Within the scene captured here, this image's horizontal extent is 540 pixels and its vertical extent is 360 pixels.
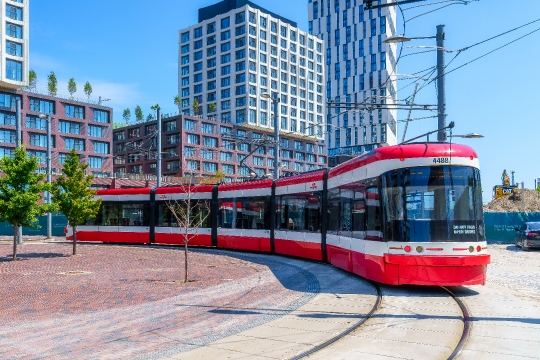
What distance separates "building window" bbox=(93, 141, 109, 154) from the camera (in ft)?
276

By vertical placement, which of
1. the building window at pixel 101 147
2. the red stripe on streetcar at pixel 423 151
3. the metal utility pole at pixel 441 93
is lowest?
the red stripe on streetcar at pixel 423 151

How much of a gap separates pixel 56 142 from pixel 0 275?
65827 mm

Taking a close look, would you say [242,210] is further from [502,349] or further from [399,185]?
[502,349]

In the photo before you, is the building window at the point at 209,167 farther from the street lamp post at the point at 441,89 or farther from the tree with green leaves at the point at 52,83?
the street lamp post at the point at 441,89

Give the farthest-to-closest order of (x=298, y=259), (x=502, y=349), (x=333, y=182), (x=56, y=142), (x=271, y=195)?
1. (x=56, y=142)
2. (x=271, y=195)
3. (x=298, y=259)
4. (x=333, y=182)
5. (x=502, y=349)

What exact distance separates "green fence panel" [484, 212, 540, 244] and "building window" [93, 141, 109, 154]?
64.8m

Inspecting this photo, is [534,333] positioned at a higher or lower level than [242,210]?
lower

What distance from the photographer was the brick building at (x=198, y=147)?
91750 millimetres

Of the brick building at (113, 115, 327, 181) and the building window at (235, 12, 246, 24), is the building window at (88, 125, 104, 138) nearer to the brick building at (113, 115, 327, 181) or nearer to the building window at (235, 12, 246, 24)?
the brick building at (113, 115, 327, 181)

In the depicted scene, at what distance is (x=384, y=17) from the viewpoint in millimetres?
110375

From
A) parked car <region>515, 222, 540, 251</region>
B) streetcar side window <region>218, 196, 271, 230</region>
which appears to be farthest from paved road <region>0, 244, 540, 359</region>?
parked car <region>515, 222, 540, 251</region>

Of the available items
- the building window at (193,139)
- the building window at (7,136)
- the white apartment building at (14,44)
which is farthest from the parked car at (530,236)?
the building window at (193,139)

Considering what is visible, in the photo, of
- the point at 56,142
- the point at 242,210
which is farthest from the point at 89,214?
the point at 56,142

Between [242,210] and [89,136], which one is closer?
[242,210]
